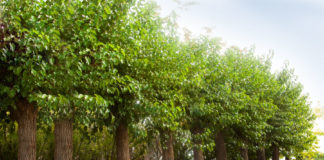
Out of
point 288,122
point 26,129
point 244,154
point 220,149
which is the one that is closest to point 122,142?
point 26,129

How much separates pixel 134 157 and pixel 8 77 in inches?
555

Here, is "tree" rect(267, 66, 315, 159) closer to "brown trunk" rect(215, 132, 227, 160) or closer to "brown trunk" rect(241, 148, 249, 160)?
"brown trunk" rect(241, 148, 249, 160)

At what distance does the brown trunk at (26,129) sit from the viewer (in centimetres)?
952

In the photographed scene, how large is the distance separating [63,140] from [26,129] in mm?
1619

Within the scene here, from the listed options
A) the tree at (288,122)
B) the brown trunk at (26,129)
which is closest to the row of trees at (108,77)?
the brown trunk at (26,129)

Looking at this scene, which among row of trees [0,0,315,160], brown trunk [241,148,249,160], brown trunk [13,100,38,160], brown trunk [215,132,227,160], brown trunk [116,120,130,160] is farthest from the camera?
brown trunk [241,148,249,160]

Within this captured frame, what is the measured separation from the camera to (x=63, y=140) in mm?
11000

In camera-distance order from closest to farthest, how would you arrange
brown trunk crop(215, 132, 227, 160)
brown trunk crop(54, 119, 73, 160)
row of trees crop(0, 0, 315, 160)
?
row of trees crop(0, 0, 315, 160) < brown trunk crop(54, 119, 73, 160) < brown trunk crop(215, 132, 227, 160)

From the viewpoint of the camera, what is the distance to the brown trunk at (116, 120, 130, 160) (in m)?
13.2

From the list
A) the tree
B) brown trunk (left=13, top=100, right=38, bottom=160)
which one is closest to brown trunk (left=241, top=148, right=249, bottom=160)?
the tree

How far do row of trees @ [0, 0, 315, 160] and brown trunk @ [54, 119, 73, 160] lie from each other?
0.12ft

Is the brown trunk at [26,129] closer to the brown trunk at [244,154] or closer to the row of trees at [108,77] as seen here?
the row of trees at [108,77]

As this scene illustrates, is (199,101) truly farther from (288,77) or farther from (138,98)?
(288,77)

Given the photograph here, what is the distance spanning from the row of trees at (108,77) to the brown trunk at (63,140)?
1.5 inches
